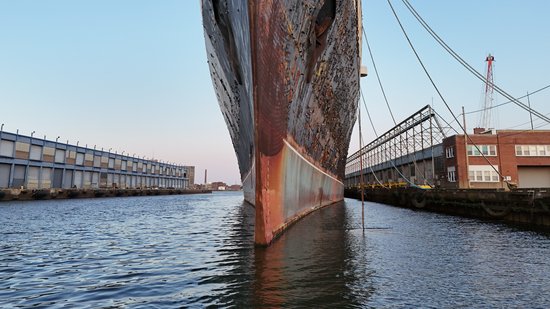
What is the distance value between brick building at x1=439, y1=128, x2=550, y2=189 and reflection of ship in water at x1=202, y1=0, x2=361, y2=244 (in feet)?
99.3

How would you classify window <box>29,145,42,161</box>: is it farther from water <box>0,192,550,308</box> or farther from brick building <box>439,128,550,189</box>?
brick building <box>439,128,550,189</box>

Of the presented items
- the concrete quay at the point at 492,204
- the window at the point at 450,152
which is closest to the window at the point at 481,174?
the window at the point at 450,152

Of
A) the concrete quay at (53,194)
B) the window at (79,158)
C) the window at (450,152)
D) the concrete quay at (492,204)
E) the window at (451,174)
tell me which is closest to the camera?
the concrete quay at (492,204)

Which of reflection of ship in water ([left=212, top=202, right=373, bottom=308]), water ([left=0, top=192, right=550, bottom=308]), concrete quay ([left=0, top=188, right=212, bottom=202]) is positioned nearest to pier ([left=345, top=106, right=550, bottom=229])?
water ([left=0, top=192, right=550, bottom=308])

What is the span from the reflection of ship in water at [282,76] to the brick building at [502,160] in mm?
30282

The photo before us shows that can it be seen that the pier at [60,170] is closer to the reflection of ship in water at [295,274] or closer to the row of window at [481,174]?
the reflection of ship in water at [295,274]

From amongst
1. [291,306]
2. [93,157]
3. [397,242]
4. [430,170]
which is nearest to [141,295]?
[291,306]

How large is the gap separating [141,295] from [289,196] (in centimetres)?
631

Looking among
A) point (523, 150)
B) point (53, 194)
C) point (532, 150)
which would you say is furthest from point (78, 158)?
point (532, 150)

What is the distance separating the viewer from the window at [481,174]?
37.4 meters

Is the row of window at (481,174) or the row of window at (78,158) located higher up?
the row of window at (78,158)

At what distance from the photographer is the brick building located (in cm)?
3738

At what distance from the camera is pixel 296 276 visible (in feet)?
18.8

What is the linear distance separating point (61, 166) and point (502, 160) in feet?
211
